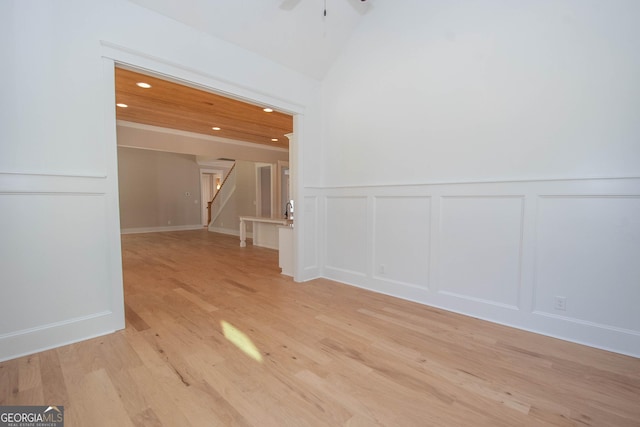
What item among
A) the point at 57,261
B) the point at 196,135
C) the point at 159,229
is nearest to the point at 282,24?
the point at 57,261

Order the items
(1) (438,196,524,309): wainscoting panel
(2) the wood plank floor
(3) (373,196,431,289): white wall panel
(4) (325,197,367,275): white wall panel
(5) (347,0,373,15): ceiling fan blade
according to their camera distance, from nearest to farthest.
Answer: (2) the wood plank floor → (1) (438,196,524,309): wainscoting panel → (3) (373,196,431,289): white wall panel → (5) (347,0,373,15): ceiling fan blade → (4) (325,197,367,275): white wall panel

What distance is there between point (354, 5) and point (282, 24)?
33.9 inches

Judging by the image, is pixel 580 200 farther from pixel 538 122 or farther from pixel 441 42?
pixel 441 42

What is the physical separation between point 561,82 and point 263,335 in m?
2.96

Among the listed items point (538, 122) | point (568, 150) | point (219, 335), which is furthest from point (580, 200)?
point (219, 335)

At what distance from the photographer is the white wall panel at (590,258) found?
1.96 m

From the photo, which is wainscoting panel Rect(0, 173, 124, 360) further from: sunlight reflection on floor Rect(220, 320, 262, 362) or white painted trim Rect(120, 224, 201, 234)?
white painted trim Rect(120, 224, 201, 234)

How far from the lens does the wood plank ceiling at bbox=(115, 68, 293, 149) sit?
12.2 feet

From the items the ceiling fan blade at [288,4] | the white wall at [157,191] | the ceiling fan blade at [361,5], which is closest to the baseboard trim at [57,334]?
the ceiling fan blade at [288,4]

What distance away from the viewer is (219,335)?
7.27ft

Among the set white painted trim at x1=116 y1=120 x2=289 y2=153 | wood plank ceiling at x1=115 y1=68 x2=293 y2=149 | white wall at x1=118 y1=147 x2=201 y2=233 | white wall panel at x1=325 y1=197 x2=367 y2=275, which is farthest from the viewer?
white wall at x1=118 y1=147 x2=201 y2=233

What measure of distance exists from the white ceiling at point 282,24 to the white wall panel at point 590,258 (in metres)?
2.76

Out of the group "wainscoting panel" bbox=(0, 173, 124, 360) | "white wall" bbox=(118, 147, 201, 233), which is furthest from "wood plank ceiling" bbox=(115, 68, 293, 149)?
"white wall" bbox=(118, 147, 201, 233)

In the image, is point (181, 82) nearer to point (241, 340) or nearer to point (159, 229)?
point (241, 340)
